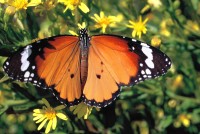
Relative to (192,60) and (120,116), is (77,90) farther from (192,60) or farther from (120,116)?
(192,60)

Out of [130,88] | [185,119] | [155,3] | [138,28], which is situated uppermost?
[155,3]

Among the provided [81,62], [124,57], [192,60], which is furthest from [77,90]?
[192,60]

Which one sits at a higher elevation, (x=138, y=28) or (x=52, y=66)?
(x=138, y=28)

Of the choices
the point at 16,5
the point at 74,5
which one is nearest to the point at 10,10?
the point at 16,5

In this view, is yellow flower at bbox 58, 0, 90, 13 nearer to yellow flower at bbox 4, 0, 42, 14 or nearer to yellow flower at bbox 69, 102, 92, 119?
yellow flower at bbox 4, 0, 42, 14

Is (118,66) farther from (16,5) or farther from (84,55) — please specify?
(16,5)

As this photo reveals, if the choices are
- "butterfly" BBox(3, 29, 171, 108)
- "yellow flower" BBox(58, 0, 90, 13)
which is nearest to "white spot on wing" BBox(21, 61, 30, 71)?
"butterfly" BBox(3, 29, 171, 108)

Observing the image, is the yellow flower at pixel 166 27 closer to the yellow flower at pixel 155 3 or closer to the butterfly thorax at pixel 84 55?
the yellow flower at pixel 155 3

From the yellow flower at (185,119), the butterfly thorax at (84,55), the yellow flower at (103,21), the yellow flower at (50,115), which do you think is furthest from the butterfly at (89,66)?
the yellow flower at (185,119)

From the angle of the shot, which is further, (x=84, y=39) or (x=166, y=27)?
(x=166, y=27)
